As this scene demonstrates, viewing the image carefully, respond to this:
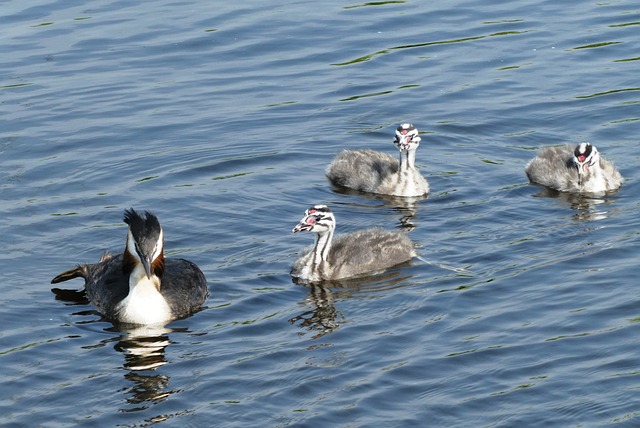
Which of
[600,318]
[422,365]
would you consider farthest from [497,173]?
[422,365]

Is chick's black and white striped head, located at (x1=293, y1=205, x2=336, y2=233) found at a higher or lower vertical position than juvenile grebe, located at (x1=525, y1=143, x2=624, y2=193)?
higher

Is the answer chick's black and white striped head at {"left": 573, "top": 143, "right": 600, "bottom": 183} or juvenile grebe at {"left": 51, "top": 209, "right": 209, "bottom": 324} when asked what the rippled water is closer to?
juvenile grebe at {"left": 51, "top": 209, "right": 209, "bottom": 324}

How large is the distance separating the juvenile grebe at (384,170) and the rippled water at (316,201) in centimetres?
27

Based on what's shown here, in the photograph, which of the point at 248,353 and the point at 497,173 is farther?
the point at 497,173

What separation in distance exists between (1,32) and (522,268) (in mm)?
13764

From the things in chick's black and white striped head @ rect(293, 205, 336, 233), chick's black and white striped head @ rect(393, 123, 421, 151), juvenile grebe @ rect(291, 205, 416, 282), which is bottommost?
juvenile grebe @ rect(291, 205, 416, 282)

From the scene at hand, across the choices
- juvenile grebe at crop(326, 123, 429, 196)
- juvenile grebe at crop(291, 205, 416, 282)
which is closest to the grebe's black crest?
juvenile grebe at crop(291, 205, 416, 282)

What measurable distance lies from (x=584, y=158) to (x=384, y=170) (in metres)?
2.67

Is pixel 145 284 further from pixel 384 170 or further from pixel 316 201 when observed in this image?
pixel 384 170

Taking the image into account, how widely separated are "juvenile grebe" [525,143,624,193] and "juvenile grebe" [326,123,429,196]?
4.92 feet

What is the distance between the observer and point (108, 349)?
13.1 metres

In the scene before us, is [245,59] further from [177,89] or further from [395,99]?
[395,99]

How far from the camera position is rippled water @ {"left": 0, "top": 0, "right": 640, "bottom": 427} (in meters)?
11.9

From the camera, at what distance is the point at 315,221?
15125 millimetres
